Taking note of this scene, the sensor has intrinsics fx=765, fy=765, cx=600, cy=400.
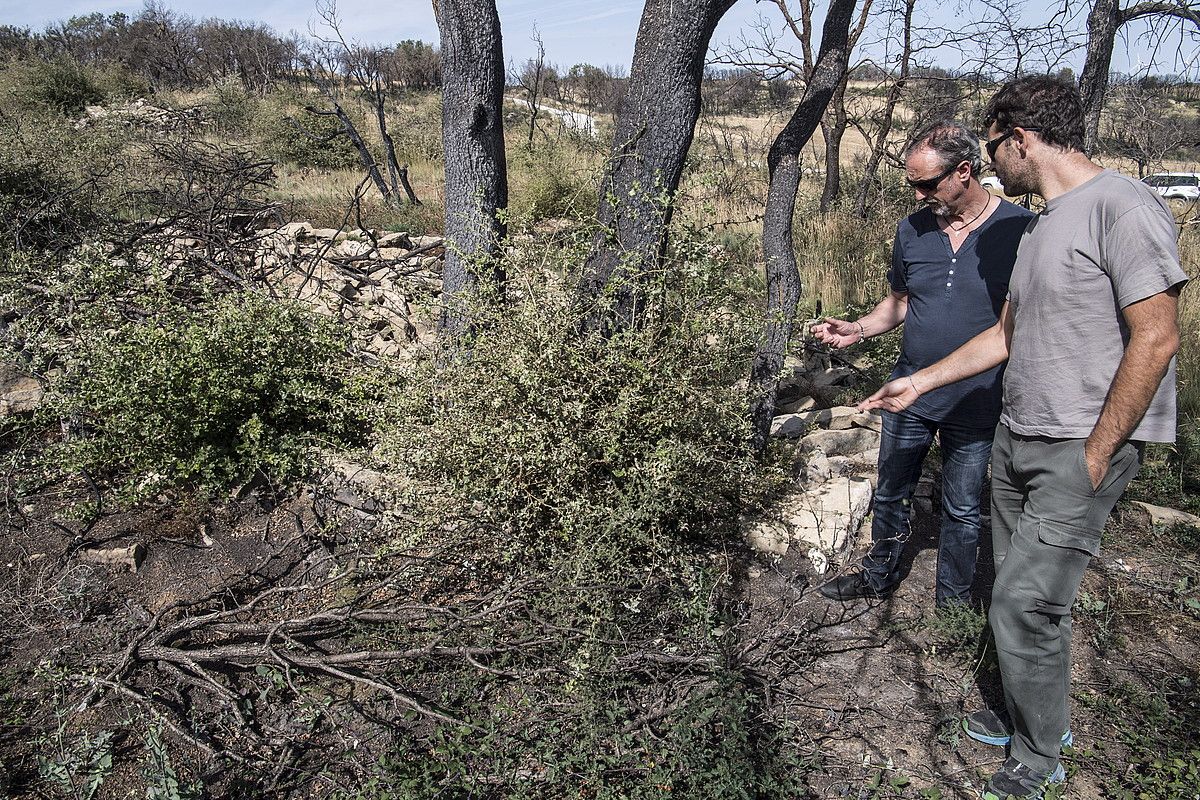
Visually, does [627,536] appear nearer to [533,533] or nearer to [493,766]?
[533,533]

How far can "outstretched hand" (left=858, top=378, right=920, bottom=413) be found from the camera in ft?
8.25

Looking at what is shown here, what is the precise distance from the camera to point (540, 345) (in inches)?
125

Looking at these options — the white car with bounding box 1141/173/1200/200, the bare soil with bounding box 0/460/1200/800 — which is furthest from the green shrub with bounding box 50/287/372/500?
the white car with bounding box 1141/173/1200/200

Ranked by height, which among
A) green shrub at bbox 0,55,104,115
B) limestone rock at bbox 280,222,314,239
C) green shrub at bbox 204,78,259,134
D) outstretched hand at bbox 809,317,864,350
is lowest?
outstretched hand at bbox 809,317,864,350

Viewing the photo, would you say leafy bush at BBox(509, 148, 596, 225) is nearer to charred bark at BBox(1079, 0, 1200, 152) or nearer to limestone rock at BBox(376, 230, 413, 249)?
limestone rock at BBox(376, 230, 413, 249)

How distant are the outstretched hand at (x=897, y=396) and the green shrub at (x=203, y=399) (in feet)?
8.54

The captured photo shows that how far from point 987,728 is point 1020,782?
0.27m

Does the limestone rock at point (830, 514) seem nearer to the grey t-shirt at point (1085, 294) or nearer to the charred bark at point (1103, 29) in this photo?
the grey t-shirt at point (1085, 294)

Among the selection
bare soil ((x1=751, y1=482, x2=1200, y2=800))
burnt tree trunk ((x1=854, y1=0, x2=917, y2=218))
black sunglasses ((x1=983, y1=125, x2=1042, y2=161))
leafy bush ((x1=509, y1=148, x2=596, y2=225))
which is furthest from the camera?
leafy bush ((x1=509, y1=148, x2=596, y2=225))

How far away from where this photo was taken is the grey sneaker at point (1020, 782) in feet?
7.42

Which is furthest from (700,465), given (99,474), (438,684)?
(99,474)

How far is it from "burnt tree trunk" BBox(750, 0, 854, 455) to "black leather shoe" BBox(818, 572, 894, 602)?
0.78m

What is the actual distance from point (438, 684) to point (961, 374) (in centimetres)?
211

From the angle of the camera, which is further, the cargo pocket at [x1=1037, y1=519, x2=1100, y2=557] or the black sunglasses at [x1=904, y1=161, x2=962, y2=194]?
the black sunglasses at [x1=904, y1=161, x2=962, y2=194]
